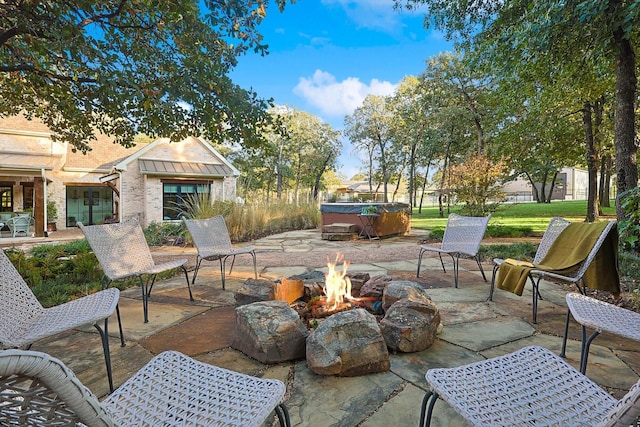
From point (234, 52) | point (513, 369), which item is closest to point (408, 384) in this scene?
point (513, 369)

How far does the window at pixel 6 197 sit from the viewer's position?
1243 cm

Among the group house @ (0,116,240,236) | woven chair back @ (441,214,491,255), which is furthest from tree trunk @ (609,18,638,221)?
house @ (0,116,240,236)

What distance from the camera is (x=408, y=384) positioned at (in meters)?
1.69

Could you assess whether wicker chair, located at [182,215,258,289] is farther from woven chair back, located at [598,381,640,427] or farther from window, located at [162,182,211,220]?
window, located at [162,182,211,220]

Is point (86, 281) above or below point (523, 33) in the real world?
below

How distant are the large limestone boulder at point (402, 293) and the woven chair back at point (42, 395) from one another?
2.02 meters

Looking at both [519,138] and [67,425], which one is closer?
[67,425]

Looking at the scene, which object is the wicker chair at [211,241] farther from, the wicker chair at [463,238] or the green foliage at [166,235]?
the green foliage at [166,235]

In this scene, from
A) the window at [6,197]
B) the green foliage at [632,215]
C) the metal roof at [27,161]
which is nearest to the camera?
the green foliage at [632,215]

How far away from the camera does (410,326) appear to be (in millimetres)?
2014

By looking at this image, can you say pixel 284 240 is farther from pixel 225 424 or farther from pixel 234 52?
pixel 225 424

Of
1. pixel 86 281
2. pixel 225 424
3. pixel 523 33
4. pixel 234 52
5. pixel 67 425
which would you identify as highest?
pixel 523 33

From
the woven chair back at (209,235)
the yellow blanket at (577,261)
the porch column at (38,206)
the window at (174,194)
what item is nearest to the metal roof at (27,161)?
the porch column at (38,206)

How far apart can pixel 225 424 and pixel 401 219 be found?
8.21 metres
